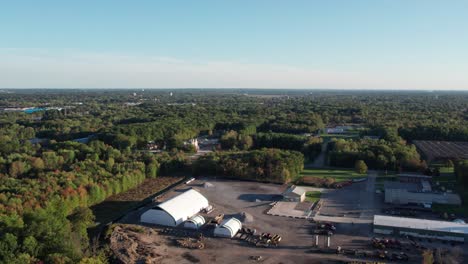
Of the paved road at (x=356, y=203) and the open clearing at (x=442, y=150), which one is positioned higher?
the open clearing at (x=442, y=150)

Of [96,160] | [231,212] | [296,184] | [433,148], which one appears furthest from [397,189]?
[96,160]

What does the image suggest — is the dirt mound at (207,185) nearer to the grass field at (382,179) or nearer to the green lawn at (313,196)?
the green lawn at (313,196)

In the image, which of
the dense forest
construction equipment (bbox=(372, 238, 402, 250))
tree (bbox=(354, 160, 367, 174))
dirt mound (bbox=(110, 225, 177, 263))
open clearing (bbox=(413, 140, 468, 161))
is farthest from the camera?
open clearing (bbox=(413, 140, 468, 161))

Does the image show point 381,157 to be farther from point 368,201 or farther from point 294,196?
point 294,196

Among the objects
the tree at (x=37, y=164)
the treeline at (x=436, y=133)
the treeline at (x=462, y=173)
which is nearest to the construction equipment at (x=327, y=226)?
the treeline at (x=462, y=173)

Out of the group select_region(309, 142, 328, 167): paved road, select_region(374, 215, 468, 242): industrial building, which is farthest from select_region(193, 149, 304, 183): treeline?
select_region(374, 215, 468, 242): industrial building

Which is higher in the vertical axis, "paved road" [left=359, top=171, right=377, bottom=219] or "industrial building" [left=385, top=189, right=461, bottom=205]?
"industrial building" [left=385, top=189, right=461, bottom=205]

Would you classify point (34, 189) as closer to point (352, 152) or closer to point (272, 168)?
point (272, 168)

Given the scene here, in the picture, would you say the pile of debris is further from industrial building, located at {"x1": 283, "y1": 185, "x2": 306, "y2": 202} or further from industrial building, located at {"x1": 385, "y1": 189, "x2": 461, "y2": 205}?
industrial building, located at {"x1": 385, "y1": 189, "x2": 461, "y2": 205}
